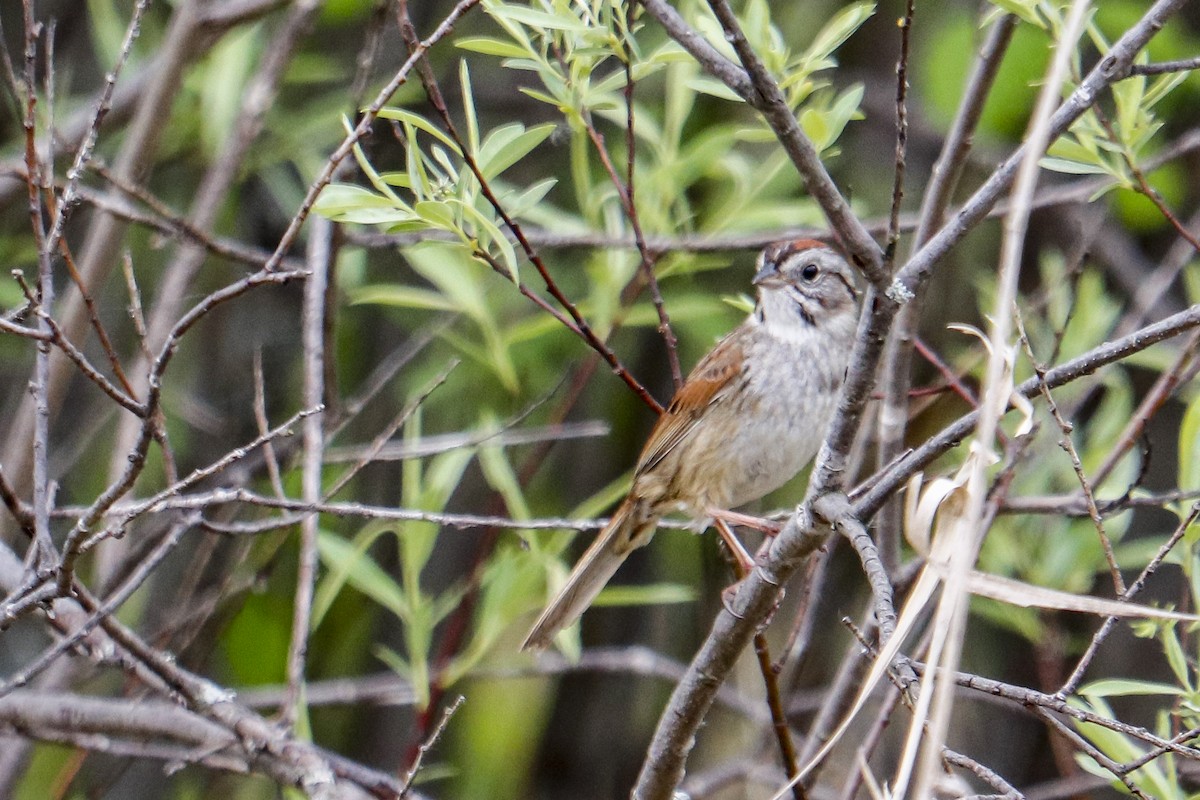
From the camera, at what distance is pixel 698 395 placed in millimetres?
3557

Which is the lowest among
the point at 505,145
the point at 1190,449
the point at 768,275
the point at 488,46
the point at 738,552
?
the point at 738,552

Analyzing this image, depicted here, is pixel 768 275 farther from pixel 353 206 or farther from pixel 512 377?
pixel 353 206

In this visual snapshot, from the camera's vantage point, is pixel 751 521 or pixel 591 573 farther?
pixel 591 573

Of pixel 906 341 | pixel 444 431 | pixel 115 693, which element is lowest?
pixel 115 693

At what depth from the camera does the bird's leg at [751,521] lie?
304 centimetres

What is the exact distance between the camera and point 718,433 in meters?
3.54

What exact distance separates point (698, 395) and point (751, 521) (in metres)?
0.54

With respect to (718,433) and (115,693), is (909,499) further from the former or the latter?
(115,693)

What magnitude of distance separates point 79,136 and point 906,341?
2404 millimetres

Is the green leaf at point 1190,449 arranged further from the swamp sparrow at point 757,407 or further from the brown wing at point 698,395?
the brown wing at point 698,395

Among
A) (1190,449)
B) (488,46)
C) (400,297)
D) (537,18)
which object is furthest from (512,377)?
(1190,449)

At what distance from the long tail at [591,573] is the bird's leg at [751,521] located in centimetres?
20

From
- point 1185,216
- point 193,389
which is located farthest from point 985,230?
point 193,389

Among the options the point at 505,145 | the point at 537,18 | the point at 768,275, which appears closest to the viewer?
the point at 537,18
